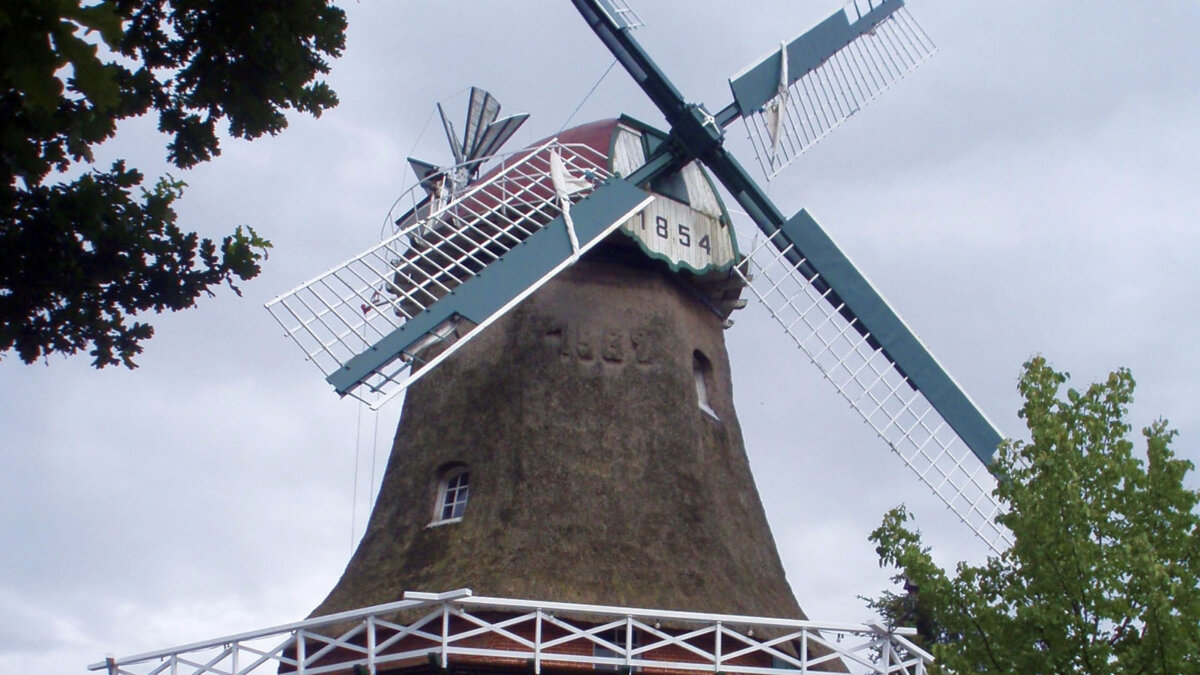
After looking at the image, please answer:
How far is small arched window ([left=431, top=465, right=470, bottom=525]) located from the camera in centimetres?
1420

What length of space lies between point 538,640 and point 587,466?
9.18ft

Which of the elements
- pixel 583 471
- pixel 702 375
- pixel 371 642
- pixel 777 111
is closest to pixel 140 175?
pixel 371 642

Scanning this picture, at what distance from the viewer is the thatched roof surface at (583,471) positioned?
13.2 metres

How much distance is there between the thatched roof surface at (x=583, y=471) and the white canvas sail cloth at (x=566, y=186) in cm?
89

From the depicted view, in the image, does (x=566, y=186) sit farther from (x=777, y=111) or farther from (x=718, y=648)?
(x=718, y=648)

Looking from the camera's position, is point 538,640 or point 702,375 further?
point 702,375

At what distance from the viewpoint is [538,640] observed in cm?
1167

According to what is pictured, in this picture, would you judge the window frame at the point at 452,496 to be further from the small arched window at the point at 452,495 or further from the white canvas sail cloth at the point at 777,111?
the white canvas sail cloth at the point at 777,111

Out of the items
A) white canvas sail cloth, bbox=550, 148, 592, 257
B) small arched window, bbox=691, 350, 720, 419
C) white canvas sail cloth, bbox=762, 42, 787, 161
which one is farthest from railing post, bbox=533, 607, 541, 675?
white canvas sail cloth, bbox=762, 42, 787, 161

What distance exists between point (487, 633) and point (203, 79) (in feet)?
26.0

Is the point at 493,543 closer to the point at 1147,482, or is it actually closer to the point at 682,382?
the point at 682,382

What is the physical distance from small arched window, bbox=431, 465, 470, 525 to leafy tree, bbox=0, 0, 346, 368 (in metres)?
8.44

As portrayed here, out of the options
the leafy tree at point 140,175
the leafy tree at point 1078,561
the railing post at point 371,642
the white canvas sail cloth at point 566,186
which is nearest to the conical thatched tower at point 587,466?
the white canvas sail cloth at point 566,186

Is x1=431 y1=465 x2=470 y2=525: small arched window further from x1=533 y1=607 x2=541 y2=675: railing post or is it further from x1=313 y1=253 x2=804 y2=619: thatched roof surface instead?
x1=533 y1=607 x2=541 y2=675: railing post
